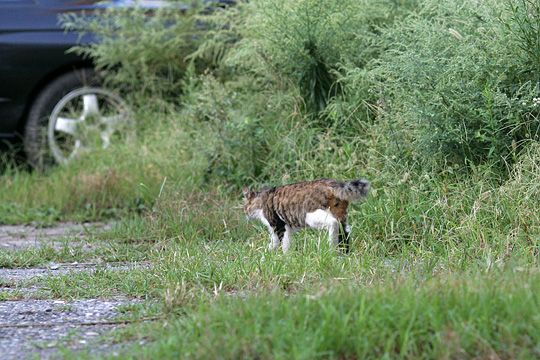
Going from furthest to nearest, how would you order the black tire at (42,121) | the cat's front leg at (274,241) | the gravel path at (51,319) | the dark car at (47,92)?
the black tire at (42,121) < the dark car at (47,92) < the cat's front leg at (274,241) < the gravel path at (51,319)

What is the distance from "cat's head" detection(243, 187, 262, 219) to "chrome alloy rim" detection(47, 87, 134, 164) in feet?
10.5

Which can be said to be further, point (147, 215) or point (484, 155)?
point (147, 215)

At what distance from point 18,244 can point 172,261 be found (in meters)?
2.36

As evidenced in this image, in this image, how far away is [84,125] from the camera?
10250 millimetres

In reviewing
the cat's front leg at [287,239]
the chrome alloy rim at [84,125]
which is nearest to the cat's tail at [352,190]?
the cat's front leg at [287,239]

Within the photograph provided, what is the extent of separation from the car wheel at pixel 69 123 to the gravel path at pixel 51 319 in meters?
3.47

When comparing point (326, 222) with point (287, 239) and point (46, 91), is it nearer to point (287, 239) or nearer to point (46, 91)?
point (287, 239)

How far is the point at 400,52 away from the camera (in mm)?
7461

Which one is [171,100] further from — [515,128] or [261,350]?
[261,350]

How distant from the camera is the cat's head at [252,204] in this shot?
7016mm

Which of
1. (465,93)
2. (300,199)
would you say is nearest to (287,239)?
(300,199)

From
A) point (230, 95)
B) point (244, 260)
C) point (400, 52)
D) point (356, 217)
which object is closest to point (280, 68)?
point (230, 95)

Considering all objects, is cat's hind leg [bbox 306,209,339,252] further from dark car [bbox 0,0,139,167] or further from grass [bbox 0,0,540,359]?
dark car [bbox 0,0,139,167]

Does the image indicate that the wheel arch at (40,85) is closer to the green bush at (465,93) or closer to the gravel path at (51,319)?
the gravel path at (51,319)
